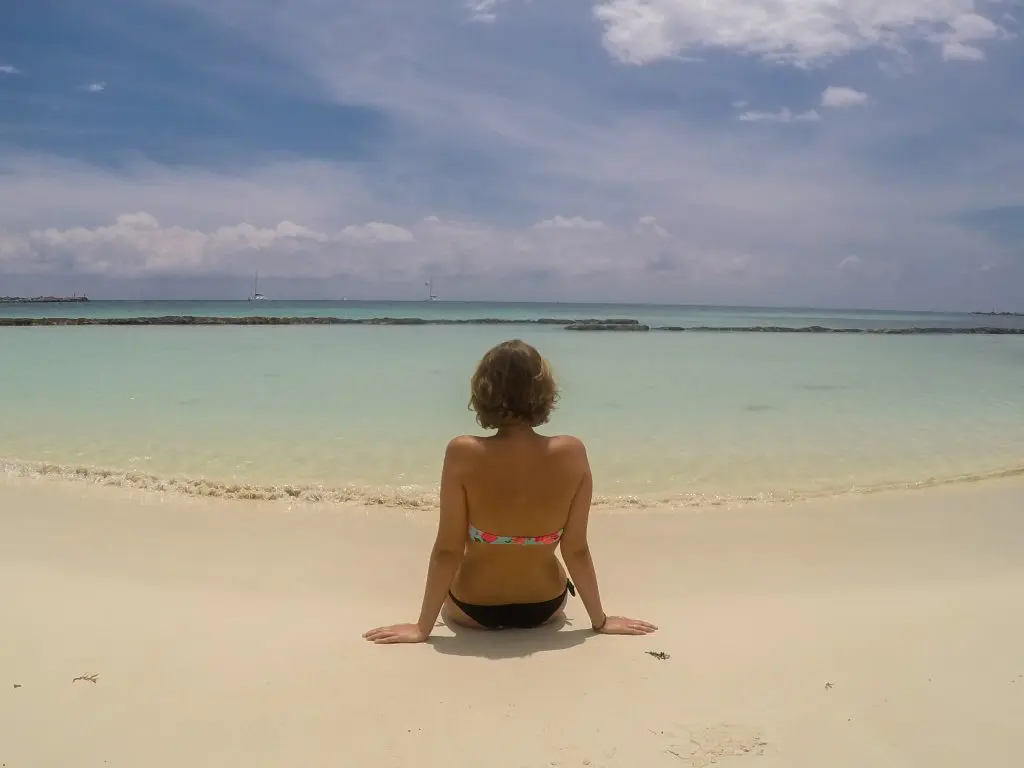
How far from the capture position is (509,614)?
3.03 metres

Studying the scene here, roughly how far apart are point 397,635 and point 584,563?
2.67 ft

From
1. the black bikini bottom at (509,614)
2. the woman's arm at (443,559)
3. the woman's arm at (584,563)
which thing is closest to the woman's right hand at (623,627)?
the woman's arm at (584,563)

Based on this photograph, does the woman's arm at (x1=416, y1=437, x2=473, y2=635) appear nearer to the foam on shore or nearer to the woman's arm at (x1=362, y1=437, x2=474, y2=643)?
the woman's arm at (x1=362, y1=437, x2=474, y2=643)

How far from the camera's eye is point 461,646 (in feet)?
9.34

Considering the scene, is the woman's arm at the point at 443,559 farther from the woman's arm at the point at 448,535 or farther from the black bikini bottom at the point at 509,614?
the black bikini bottom at the point at 509,614

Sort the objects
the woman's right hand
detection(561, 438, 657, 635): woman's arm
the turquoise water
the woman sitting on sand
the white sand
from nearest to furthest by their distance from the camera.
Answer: the white sand < the woman sitting on sand < detection(561, 438, 657, 635): woman's arm < the woman's right hand < the turquoise water

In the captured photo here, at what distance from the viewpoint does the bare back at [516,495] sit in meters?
2.75

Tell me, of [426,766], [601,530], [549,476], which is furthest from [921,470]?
[426,766]

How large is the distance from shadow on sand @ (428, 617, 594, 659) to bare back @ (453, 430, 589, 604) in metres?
0.18

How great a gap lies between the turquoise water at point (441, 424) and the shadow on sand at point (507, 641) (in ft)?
5.99

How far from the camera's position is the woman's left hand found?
2.87 meters

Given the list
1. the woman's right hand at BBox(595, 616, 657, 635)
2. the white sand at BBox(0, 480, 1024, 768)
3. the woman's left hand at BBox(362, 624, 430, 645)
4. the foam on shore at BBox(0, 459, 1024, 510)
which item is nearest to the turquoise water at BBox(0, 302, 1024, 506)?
the foam on shore at BBox(0, 459, 1024, 510)

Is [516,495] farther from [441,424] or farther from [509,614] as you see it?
[441,424]

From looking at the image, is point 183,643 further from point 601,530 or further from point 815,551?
point 815,551
